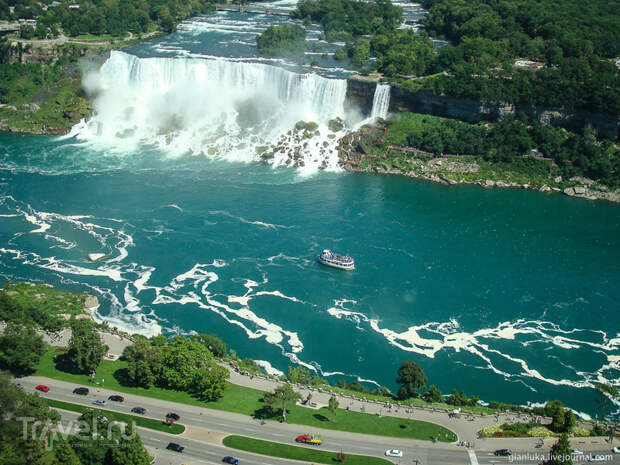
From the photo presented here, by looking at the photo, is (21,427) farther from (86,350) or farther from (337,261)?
(337,261)

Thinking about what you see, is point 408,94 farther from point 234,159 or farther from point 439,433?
point 439,433

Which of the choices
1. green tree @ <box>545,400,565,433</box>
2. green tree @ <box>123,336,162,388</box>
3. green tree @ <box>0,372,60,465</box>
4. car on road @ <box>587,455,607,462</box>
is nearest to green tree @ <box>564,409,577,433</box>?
green tree @ <box>545,400,565,433</box>

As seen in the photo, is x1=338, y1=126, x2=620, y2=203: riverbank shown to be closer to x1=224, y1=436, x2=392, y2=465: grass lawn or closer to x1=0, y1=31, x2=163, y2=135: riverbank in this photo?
x1=0, y1=31, x2=163, y2=135: riverbank

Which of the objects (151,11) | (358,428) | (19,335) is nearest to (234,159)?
(19,335)

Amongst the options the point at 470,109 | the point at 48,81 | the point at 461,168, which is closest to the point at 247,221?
the point at 461,168

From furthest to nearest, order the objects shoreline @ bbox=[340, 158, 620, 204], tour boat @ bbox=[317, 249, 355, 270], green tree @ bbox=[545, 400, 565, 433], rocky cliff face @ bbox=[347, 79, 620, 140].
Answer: rocky cliff face @ bbox=[347, 79, 620, 140] → shoreline @ bbox=[340, 158, 620, 204] → tour boat @ bbox=[317, 249, 355, 270] → green tree @ bbox=[545, 400, 565, 433]

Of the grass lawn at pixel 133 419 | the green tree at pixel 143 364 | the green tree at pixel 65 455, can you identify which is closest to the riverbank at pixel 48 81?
the green tree at pixel 143 364

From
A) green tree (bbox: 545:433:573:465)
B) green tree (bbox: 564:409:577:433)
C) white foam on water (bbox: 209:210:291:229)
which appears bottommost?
green tree (bbox: 564:409:577:433)
